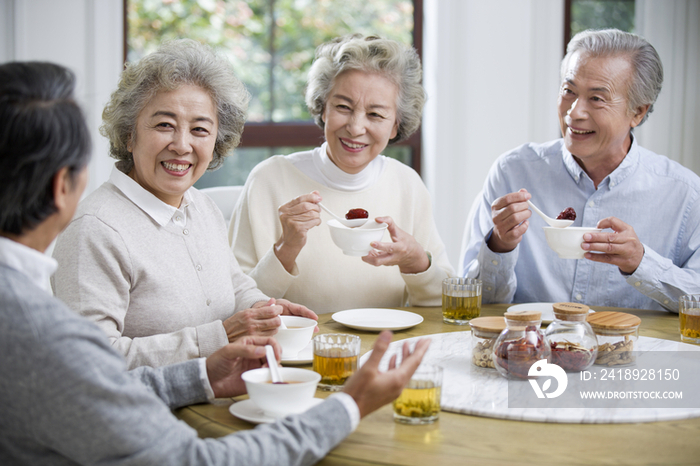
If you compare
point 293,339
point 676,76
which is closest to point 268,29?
point 676,76

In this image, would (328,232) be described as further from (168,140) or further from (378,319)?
(168,140)

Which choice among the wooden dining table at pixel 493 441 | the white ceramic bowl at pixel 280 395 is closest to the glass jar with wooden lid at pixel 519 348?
the wooden dining table at pixel 493 441

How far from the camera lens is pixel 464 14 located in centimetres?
367

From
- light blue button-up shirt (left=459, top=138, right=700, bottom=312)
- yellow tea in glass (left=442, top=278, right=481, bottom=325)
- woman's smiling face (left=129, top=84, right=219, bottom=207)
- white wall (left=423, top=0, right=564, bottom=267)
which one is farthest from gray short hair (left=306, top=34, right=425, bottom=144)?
white wall (left=423, top=0, right=564, bottom=267)

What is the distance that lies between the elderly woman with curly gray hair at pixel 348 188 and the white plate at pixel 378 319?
0.27m

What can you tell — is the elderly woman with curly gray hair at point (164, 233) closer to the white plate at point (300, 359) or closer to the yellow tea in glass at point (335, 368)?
the white plate at point (300, 359)

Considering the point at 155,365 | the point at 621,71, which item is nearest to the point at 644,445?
the point at 155,365

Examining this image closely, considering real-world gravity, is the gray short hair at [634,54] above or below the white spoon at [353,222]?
above

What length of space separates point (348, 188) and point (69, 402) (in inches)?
65.7

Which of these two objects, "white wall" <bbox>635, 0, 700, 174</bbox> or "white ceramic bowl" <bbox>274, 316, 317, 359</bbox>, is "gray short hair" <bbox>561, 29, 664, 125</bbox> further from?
"white wall" <bbox>635, 0, 700, 174</bbox>

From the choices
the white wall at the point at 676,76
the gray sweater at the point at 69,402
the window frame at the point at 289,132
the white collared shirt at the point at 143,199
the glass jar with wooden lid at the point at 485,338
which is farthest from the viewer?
the window frame at the point at 289,132

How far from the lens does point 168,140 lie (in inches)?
65.2

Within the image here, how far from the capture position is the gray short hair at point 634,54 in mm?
2174

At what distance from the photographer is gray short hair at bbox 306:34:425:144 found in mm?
2242
